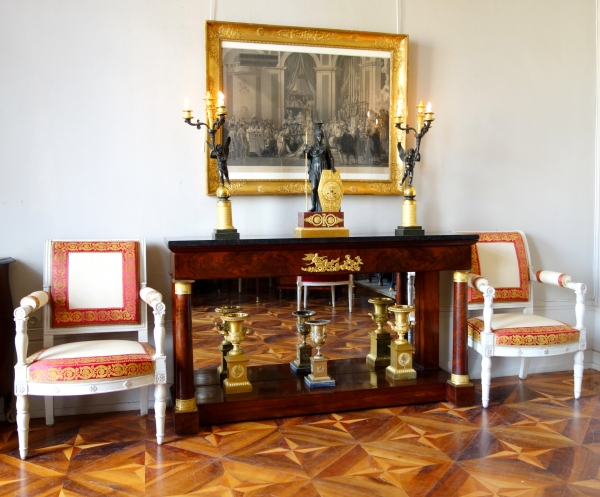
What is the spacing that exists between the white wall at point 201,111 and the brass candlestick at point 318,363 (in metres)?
0.64

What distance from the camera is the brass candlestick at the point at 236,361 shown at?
2938 millimetres

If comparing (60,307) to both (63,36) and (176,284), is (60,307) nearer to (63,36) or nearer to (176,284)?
(176,284)

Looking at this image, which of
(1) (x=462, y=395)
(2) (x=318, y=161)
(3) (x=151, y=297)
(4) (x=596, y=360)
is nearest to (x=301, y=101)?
(2) (x=318, y=161)

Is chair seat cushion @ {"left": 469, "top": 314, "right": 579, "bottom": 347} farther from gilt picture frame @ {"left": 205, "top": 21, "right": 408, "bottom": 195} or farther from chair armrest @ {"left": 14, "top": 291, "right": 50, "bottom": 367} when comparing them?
chair armrest @ {"left": 14, "top": 291, "right": 50, "bottom": 367}

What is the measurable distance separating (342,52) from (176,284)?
1.70 meters

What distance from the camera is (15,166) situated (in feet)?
9.75

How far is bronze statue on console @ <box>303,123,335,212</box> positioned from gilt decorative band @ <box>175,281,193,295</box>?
0.86 m

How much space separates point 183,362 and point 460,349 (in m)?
1.49

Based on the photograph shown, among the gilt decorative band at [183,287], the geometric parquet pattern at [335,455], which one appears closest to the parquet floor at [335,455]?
the geometric parquet pattern at [335,455]

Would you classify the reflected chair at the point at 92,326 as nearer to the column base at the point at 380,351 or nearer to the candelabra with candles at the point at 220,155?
the candelabra with candles at the point at 220,155

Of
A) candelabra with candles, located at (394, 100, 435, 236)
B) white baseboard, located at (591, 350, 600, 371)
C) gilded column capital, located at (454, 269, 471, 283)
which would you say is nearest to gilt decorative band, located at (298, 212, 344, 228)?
candelabra with candles, located at (394, 100, 435, 236)

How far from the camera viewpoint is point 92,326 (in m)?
2.90

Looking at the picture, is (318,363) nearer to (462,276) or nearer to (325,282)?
(325,282)

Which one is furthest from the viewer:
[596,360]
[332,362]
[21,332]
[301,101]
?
[596,360]
